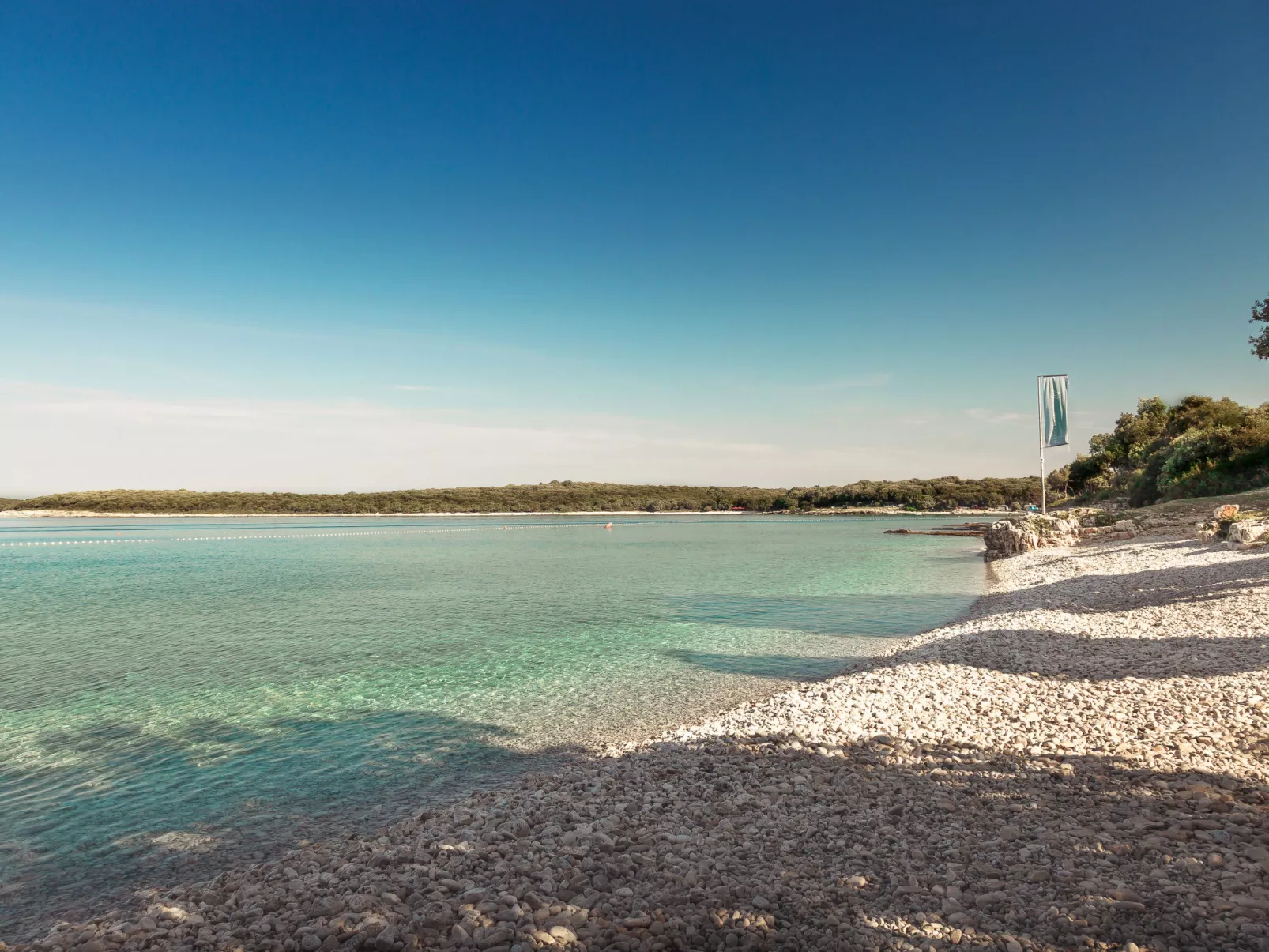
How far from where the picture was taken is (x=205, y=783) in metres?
8.38

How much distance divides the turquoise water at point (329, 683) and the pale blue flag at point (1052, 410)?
13735 mm

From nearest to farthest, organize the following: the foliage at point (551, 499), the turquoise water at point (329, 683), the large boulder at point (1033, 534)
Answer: the turquoise water at point (329, 683) → the large boulder at point (1033, 534) → the foliage at point (551, 499)

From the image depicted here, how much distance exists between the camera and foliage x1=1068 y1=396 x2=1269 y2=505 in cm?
4059

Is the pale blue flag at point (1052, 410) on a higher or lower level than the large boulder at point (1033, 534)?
higher

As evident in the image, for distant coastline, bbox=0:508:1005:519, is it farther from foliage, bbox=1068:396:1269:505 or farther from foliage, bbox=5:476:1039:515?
Result: foliage, bbox=1068:396:1269:505

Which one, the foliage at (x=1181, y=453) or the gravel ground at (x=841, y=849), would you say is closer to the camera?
the gravel ground at (x=841, y=849)

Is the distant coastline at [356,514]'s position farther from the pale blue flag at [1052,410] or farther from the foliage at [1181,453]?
the pale blue flag at [1052,410]

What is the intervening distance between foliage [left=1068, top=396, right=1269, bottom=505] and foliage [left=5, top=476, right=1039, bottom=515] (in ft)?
202

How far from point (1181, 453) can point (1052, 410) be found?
1063 centimetres

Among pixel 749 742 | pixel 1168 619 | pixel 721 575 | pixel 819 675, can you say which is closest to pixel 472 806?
pixel 749 742

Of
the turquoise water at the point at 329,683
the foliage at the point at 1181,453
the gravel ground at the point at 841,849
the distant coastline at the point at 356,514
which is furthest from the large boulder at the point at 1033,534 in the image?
the distant coastline at the point at 356,514

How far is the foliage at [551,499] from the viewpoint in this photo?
15125cm

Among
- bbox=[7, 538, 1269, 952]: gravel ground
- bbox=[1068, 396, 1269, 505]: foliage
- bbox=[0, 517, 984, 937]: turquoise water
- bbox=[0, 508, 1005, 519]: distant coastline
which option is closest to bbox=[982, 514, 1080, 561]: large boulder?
bbox=[0, 517, 984, 937]: turquoise water

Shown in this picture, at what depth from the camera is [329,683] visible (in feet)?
43.9
